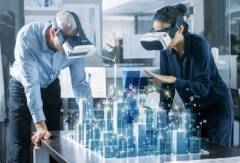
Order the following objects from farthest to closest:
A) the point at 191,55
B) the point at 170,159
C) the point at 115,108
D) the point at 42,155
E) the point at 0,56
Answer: the point at 0,56
the point at 191,55
the point at 42,155
the point at 115,108
the point at 170,159

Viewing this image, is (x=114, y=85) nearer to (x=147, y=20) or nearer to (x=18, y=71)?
(x=147, y=20)

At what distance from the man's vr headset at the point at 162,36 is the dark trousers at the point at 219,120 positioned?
1.81ft

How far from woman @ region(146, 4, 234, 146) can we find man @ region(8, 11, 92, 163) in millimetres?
719

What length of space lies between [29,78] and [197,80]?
49.3 inches

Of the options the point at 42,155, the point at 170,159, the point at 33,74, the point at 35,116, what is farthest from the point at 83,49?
the point at 170,159

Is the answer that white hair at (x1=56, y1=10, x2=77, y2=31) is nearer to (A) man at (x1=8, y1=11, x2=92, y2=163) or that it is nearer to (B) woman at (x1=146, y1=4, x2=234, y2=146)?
(A) man at (x1=8, y1=11, x2=92, y2=163)

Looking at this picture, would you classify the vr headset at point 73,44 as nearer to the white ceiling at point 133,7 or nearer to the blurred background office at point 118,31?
the blurred background office at point 118,31

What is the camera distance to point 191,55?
123 inches

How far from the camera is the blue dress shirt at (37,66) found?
8.22 feet

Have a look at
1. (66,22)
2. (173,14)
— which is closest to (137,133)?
(66,22)

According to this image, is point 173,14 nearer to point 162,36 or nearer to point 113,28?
point 162,36

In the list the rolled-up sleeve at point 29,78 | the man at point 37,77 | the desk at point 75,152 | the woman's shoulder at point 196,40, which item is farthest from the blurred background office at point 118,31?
the desk at point 75,152

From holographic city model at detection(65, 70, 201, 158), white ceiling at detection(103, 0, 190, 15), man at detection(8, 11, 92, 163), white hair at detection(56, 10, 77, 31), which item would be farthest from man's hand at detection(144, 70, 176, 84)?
holographic city model at detection(65, 70, 201, 158)

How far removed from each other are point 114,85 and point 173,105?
0.50m
